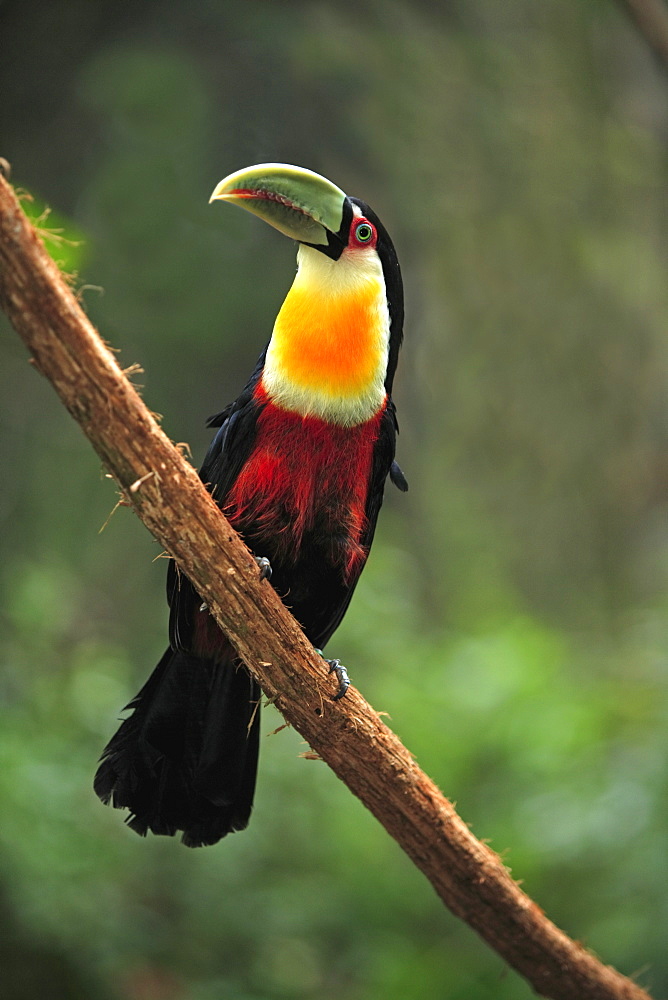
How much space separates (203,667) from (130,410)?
1.04m

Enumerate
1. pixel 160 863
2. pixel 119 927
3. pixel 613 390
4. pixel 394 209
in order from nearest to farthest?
pixel 119 927 → pixel 160 863 → pixel 394 209 → pixel 613 390

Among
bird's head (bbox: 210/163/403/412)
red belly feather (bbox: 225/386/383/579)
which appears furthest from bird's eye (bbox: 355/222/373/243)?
red belly feather (bbox: 225/386/383/579)

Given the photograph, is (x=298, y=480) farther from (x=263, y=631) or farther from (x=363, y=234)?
(x=363, y=234)

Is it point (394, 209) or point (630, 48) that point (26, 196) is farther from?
point (630, 48)

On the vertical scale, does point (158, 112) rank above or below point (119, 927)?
above

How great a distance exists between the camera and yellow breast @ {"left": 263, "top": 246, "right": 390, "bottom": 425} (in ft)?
6.97

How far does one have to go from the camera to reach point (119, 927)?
3.31m

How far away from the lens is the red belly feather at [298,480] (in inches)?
86.1

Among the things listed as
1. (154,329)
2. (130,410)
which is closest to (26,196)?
(130,410)

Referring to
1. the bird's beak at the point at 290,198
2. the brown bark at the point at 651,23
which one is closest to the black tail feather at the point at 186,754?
the bird's beak at the point at 290,198

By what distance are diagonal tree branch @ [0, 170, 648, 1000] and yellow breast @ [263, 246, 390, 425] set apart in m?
0.48

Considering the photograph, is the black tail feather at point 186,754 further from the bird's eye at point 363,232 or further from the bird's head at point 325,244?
the bird's eye at point 363,232

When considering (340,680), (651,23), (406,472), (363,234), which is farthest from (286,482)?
(406,472)

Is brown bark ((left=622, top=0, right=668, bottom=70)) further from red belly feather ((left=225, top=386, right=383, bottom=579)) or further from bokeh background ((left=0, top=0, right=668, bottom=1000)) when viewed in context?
red belly feather ((left=225, top=386, right=383, bottom=579))
